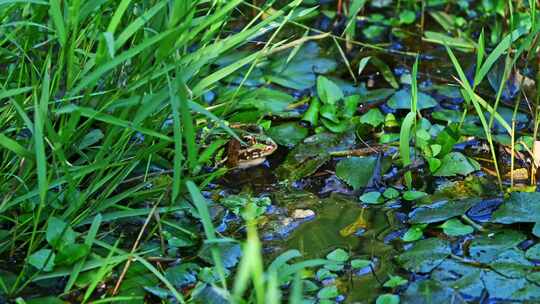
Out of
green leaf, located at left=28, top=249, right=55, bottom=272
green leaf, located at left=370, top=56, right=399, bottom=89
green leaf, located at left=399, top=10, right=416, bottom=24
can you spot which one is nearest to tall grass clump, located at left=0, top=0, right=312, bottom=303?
green leaf, located at left=28, top=249, right=55, bottom=272

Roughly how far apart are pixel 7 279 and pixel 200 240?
0.41 m

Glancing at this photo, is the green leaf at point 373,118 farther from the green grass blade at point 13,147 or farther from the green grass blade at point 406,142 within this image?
the green grass blade at point 13,147

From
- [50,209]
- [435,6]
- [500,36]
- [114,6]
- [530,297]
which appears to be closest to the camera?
[530,297]

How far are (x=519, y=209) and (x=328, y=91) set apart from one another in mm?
715

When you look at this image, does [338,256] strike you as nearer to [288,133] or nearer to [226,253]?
[226,253]

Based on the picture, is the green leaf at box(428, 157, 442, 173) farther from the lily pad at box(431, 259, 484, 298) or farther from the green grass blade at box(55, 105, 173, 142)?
the green grass blade at box(55, 105, 173, 142)

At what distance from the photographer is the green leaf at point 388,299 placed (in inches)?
65.4

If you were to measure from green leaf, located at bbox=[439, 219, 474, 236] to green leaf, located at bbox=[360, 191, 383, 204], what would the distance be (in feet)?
0.58

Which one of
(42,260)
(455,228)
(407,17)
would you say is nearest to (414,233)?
(455,228)

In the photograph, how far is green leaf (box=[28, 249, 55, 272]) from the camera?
1691 mm

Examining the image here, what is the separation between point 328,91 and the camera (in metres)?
2.44

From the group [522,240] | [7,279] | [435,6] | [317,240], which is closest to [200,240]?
[317,240]

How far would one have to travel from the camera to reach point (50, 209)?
71.4 inches

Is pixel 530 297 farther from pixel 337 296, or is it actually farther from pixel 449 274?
pixel 337 296
